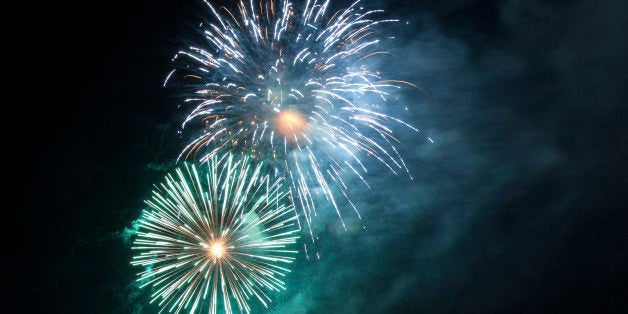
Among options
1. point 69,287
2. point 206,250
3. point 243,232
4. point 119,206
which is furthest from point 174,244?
point 69,287

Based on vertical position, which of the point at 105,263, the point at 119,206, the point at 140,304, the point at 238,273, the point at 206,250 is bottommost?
the point at 238,273

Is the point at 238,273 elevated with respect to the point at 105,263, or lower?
lower

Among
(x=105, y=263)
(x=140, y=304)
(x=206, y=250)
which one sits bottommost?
(x=206, y=250)

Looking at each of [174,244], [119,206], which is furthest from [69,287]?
[174,244]

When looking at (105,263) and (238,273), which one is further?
(105,263)

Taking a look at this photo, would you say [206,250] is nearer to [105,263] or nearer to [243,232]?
[243,232]

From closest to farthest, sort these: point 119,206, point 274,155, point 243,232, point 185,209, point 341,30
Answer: point 341,30
point 274,155
point 185,209
point 243,232
point 119,206

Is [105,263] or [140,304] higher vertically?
[105,263]

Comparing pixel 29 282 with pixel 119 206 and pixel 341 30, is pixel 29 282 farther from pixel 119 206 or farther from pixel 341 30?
pixel 341 30

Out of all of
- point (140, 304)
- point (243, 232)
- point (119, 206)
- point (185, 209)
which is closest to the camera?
point (185, 209)
